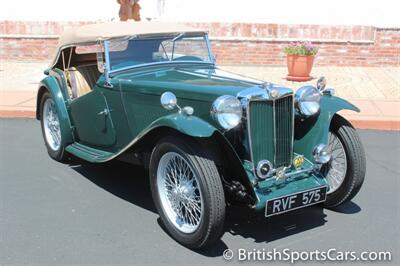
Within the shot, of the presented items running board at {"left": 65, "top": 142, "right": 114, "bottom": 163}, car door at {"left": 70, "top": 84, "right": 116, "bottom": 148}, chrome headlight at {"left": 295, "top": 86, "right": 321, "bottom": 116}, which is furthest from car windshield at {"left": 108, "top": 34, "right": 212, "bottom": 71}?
chrome headlight at {"left": 295, "top": 86, "right": 321, "bottom": 116}

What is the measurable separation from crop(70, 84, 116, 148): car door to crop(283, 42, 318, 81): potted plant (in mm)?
5648

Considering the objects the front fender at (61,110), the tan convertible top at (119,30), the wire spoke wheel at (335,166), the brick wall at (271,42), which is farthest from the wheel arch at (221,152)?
the brick wall at (271,42)

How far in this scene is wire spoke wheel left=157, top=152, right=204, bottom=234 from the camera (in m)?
3.55

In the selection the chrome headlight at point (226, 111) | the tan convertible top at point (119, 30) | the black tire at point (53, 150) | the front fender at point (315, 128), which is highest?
the tan convertible top at point (119, 30)

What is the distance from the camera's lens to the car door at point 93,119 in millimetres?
4621

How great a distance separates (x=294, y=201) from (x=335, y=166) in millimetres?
789

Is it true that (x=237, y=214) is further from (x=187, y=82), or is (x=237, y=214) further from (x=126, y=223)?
(x=187, y=82)

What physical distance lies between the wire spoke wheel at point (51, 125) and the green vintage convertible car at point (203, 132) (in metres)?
0.58

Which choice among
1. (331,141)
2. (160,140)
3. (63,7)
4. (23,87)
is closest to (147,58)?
(160,140)

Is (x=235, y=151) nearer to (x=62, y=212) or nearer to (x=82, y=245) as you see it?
(x=82, y=245)

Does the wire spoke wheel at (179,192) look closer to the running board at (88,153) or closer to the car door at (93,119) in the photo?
the running board at (88,153)

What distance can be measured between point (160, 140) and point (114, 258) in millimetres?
874

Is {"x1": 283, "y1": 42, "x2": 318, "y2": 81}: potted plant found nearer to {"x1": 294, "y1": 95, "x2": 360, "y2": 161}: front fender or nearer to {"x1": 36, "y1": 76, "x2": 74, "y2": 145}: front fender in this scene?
{"x1": 36, "y1": 76, "x2": 74, "y2": 145}: front fender

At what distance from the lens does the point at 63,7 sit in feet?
49.3
